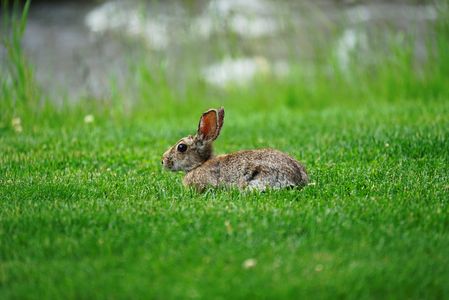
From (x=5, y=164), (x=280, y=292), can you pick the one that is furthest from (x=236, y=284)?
(x=5, y=164)

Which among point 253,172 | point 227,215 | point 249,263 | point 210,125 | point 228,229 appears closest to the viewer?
point 249,263

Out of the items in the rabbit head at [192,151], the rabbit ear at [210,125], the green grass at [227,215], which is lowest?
the green grass at [227,215]

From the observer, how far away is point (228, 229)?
210 inches

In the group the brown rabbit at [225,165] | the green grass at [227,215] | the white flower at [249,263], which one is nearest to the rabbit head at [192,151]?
the brown rabbit at [225,165]

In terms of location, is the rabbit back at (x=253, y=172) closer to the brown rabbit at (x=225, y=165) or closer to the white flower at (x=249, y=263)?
the brown rabbit at (x=225, y=165)

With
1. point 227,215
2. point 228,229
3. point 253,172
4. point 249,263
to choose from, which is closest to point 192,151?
point 253,172

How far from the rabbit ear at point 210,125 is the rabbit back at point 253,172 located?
0.98ft

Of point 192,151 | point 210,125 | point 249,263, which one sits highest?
point 210,125

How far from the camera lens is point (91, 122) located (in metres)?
11.8

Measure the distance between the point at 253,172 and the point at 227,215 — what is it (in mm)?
930

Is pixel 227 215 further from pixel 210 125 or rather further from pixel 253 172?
pixel 210 125

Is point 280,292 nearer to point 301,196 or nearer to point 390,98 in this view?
point 301,196

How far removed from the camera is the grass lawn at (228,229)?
177 inches

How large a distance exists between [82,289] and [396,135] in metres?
5.58
